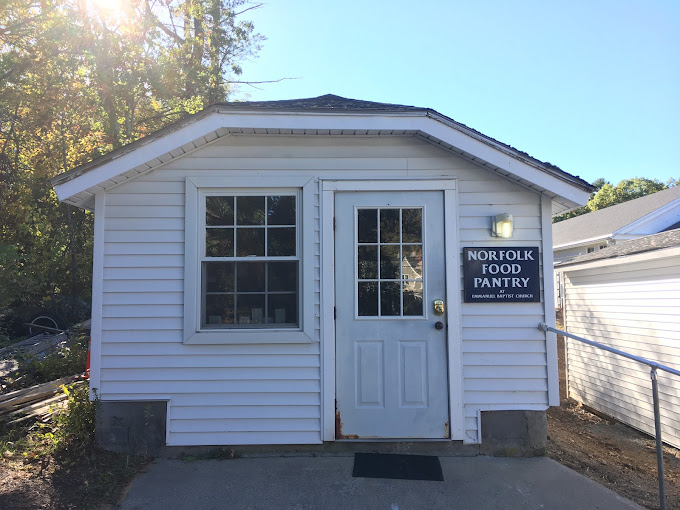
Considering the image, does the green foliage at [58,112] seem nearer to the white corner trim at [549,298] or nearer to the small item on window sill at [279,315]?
the small item on window sill at [279,315]

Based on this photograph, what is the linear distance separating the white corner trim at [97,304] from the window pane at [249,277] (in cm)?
125

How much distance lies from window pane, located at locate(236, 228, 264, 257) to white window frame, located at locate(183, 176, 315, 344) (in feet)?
1.12

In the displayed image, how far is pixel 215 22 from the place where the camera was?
50.6 feet

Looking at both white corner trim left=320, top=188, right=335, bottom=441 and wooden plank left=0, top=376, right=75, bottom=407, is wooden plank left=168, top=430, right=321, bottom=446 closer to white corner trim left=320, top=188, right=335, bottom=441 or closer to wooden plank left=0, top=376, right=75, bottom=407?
white corner trim left=320, top=188, right=335, bottom=441

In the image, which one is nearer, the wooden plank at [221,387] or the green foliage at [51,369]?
the wooden plank at [221,387]

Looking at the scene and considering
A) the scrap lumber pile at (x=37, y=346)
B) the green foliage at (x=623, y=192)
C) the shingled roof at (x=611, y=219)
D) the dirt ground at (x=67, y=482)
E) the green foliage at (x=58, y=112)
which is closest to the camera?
the dirt ground at (x=67, y=482)

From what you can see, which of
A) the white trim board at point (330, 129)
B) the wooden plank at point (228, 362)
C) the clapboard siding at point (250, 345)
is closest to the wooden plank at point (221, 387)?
the clapboard siding at point (250, 345)

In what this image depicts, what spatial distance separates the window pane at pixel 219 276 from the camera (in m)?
4.24

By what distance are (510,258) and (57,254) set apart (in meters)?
10.6

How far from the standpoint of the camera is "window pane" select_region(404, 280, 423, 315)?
4168mm

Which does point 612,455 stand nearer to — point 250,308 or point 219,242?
point 250,308

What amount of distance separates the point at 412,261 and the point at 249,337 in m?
1.66

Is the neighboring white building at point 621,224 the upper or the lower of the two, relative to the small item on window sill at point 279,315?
upper

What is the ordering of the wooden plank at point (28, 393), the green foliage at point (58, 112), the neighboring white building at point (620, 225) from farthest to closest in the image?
the neighboring white building at point (620, 225), the green foliage at point (58, 112), the wooden plank at point (28, 393)
